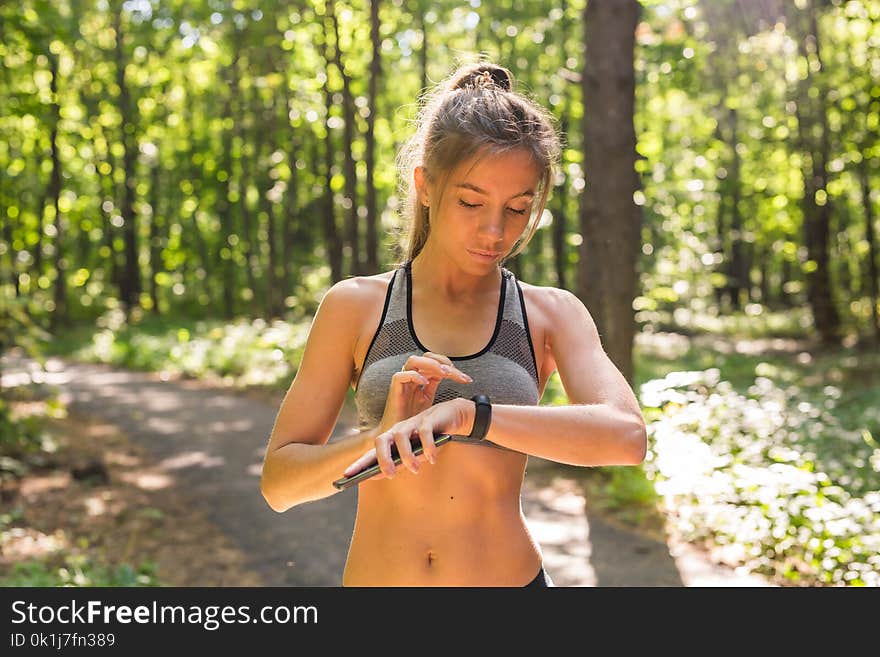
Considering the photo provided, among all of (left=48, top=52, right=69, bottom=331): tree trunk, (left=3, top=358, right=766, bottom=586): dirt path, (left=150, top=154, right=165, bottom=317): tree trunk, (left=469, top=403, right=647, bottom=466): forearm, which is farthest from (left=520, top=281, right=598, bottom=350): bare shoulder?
(left=150, top=154, right=165, bottom=317): tree trunk

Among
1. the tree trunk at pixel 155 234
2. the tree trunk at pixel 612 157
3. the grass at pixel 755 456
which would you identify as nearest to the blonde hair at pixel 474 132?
the grass at pixel 755 456

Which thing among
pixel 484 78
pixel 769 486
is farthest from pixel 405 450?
pixel 769 486

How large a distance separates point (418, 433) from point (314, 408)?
47cm

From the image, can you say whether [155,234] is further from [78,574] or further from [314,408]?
[314,408]

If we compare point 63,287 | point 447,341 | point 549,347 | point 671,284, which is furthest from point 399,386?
point 63,287

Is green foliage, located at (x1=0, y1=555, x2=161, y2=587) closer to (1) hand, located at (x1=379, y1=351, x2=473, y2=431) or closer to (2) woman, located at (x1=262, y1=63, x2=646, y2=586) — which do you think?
(2) woman, located at (x1=262, y1=63, x2=646, y2=586)

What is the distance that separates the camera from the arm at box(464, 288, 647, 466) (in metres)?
1.92

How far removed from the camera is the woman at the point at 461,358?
2133 millimetres

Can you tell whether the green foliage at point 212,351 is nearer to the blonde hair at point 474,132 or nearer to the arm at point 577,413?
the blonde hair at point 474,132

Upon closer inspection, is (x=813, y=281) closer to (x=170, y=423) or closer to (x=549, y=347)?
(x=170, y=423)

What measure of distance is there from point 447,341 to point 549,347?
0.28 meters

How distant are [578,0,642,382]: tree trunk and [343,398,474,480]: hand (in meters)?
7.71

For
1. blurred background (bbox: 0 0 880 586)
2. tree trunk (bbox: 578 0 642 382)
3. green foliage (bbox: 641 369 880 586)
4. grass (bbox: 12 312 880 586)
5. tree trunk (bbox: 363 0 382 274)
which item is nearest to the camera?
green foliage (bbox: 641 369 880 586)

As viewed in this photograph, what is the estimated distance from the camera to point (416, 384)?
192 cm
